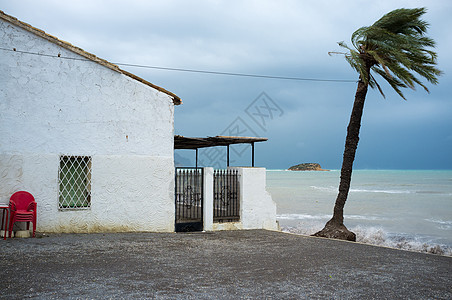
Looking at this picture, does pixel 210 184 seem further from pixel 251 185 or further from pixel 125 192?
pixel 125 192

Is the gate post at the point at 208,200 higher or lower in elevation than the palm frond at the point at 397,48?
lower

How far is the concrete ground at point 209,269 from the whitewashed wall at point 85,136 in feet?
3.16

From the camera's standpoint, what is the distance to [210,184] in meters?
12.4

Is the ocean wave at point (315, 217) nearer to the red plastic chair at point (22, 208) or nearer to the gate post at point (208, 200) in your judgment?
the gate post at point (208, 200)

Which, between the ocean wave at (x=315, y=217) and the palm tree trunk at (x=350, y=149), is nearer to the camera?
the palm tree trunk at (x=350, y=149)

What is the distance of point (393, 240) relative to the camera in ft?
61.8

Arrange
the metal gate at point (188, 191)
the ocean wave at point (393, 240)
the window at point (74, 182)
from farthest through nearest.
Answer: the ocean wave at point (393, 240) < the metal gate at point (188, 191) < the window at point (74, 182)

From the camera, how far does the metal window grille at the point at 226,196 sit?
41.3 feet

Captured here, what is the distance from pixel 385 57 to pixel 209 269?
10.5 meters

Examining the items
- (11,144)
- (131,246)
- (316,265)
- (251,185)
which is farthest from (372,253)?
(11,144)

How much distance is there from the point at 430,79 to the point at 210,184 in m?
8.35

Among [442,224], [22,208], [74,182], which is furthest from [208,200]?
[442,224]

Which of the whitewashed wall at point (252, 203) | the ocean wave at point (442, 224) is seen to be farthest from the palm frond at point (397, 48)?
the ocean wave at point (442, 224)

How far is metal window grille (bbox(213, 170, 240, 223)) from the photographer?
12.6 m
